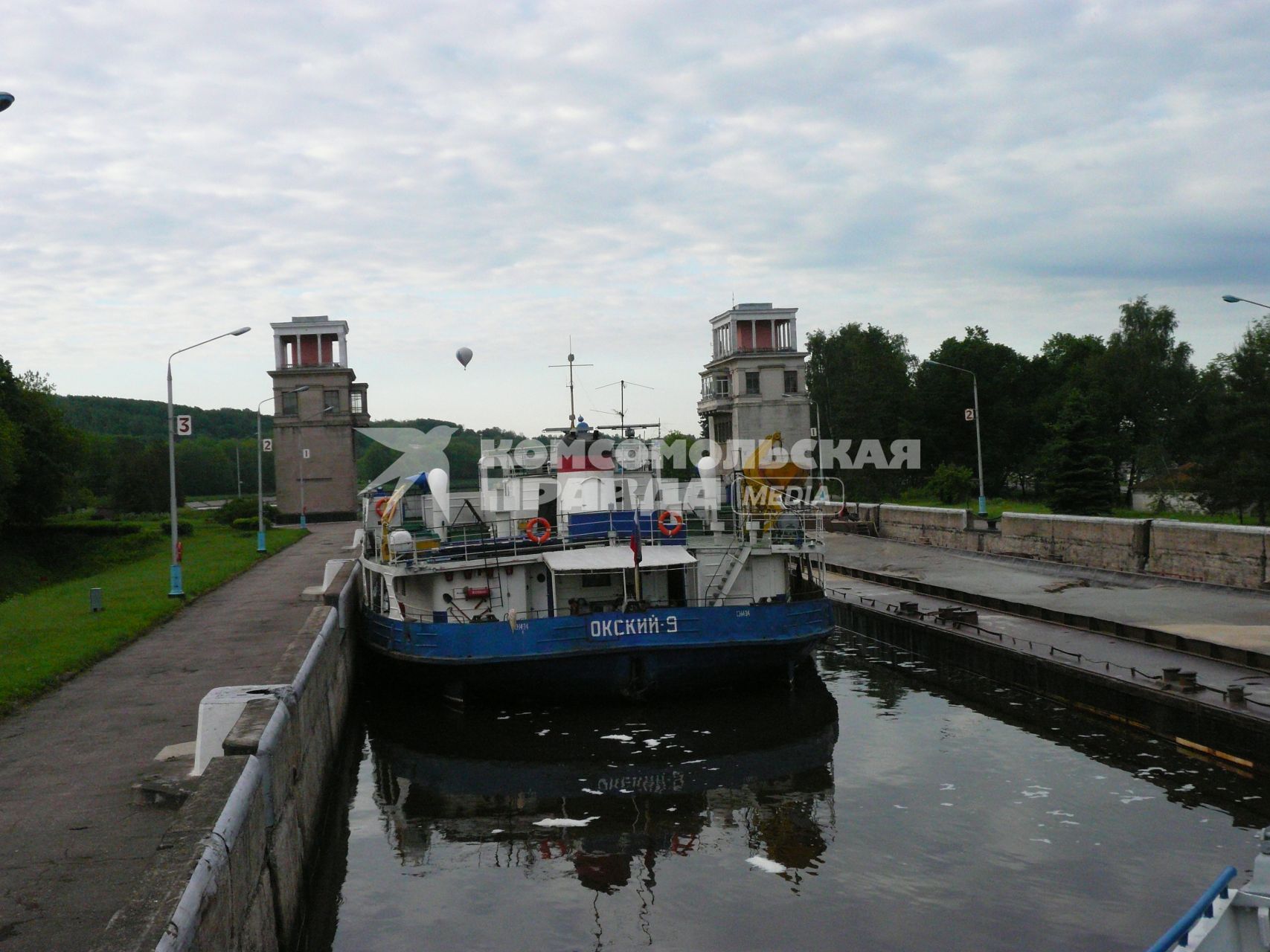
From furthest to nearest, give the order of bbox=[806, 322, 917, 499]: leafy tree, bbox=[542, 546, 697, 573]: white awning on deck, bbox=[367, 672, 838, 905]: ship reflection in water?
bbox=[806, 322, 917, 499]: leafy tree, bbox=[542, 546, 697, 573]: white awning on deck, bbox=[367, 672, 838, 905]: ship reflection in water

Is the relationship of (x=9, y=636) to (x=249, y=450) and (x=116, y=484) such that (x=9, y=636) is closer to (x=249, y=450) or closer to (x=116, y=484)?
(x=116, y=484)

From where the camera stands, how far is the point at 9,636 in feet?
76.9

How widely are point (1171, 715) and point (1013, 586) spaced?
17596mm

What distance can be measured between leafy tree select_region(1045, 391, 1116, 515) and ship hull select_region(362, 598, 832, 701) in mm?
37154

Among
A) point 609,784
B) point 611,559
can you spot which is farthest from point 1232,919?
point 611,559

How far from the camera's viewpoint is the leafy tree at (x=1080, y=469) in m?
55.0

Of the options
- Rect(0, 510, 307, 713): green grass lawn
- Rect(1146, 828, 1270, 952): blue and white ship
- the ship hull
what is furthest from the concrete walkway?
Rect(1146, 828, 1270, 952): blue and white ship

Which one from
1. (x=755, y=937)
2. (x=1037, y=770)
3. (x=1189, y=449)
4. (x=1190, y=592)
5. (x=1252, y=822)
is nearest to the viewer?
(x=755, y=937)

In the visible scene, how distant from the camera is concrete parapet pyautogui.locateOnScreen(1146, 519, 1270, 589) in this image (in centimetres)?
2977

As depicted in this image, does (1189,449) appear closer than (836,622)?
No

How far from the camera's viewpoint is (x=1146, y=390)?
79062mm

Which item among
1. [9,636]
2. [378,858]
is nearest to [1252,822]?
[378,858]

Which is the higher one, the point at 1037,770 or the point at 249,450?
the point at 249,450

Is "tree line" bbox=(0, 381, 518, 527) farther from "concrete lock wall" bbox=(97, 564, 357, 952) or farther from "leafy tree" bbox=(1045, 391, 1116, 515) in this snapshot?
"leafy tree" bbox=(1045, 391, 1116, 515)
